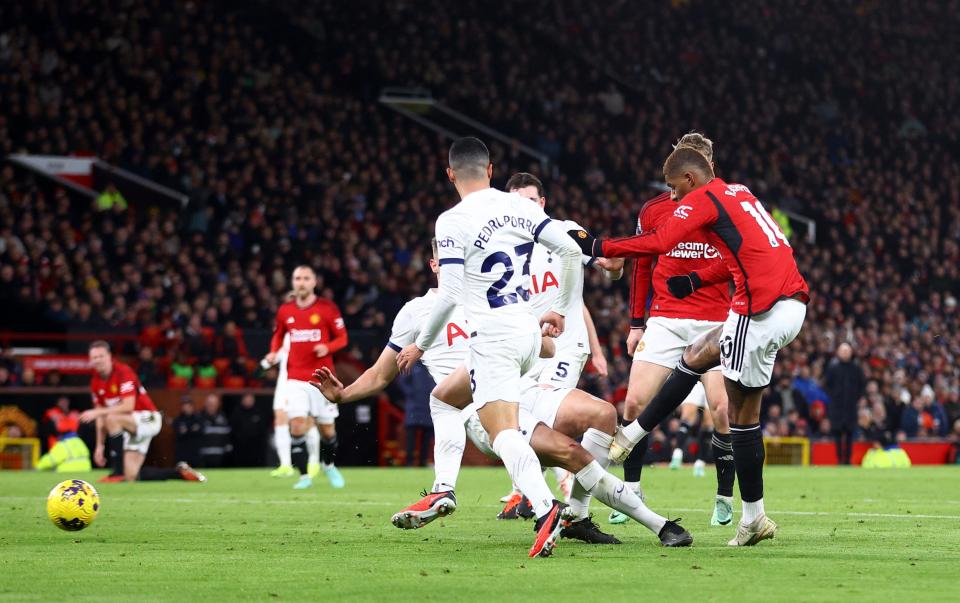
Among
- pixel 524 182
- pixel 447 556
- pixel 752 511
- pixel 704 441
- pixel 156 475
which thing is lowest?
pixel 156 475

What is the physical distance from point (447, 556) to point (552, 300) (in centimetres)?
346

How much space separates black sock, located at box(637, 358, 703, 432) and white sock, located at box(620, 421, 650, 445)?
0.09ft

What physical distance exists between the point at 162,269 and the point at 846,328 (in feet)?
48.8

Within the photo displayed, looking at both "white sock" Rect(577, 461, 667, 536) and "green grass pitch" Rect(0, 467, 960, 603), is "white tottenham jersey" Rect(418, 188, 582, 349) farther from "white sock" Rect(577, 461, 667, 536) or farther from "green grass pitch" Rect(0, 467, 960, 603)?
"green grass pitch" Rect(0, 467, 960, 603)

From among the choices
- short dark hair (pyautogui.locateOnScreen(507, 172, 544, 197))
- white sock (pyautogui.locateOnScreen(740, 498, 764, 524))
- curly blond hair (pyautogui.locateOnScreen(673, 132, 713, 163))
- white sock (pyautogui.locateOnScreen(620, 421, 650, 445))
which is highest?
curly blond hair (pyautogui.locateOnScreen(673, 132, 713, 163))

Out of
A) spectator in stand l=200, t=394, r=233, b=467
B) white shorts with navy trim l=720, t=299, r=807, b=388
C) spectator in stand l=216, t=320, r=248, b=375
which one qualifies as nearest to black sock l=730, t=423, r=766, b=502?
white shorts with navy trim l=720, t=299, r=807, b=388

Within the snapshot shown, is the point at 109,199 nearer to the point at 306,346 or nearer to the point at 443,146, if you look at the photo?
the point at 443,146

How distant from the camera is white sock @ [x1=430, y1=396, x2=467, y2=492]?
28.8 feet

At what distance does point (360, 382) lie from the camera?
28.6 ft

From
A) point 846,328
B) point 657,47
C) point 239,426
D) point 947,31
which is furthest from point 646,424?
point 947,31

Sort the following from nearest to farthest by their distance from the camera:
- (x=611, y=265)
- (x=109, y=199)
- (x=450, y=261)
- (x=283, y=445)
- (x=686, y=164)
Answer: (x=450, y=261), (x=686, y=164), (x=611, y=265), (x=283, y=445), (x=109, y=199)

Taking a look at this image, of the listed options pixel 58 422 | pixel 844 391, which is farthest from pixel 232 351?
pixel 844 391

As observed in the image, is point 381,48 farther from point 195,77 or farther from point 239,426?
point 239,426

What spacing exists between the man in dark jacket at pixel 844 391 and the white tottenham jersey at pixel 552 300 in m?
13.8
